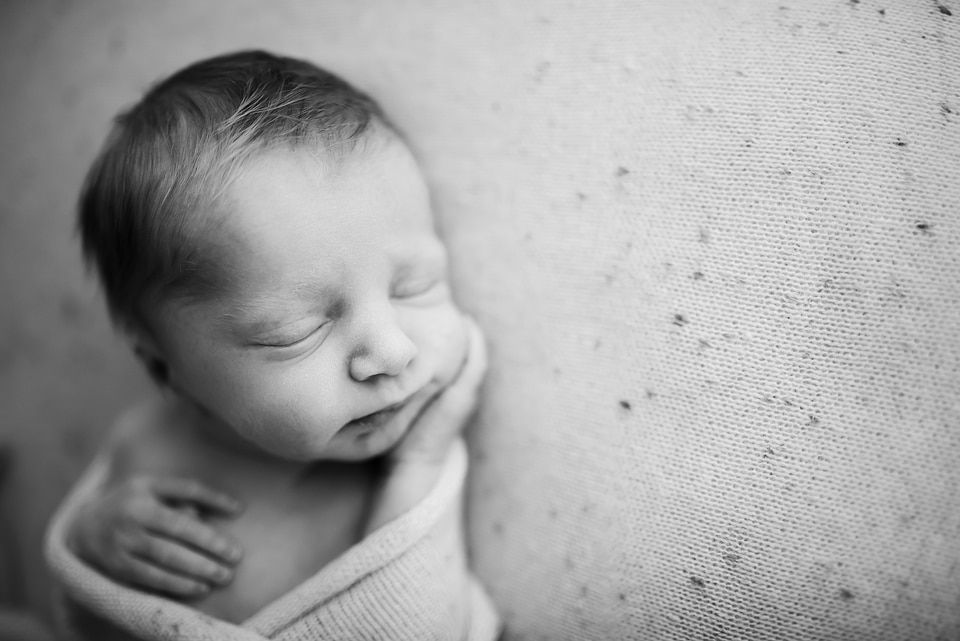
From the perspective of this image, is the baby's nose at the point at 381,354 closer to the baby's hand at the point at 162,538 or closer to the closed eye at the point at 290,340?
the closed eye at the point at 290,340

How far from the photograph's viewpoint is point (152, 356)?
2.85 ft

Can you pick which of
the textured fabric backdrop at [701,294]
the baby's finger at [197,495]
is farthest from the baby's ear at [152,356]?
the textured fabric backdrop at [701,294]

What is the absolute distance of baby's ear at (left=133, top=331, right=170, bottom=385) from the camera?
33.0 inches

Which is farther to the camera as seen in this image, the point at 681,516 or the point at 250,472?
the point at 250,472

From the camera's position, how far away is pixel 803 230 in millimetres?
719

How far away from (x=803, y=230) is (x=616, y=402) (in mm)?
271

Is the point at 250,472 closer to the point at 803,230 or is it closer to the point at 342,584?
the point at 342,584

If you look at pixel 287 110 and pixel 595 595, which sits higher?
pixel 287 110

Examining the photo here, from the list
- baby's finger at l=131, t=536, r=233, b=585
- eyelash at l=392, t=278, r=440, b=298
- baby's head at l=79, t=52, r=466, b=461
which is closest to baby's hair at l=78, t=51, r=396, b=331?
baby's head at l=79, t=52, r=466, b=461

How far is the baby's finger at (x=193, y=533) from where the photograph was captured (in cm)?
85

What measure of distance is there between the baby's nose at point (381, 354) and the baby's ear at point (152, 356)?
280 mm

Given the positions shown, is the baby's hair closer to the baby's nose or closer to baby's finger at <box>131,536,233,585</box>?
the baby's nose

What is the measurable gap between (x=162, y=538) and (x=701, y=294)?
2.35 feet

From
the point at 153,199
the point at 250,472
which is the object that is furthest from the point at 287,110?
the point at 250,472
